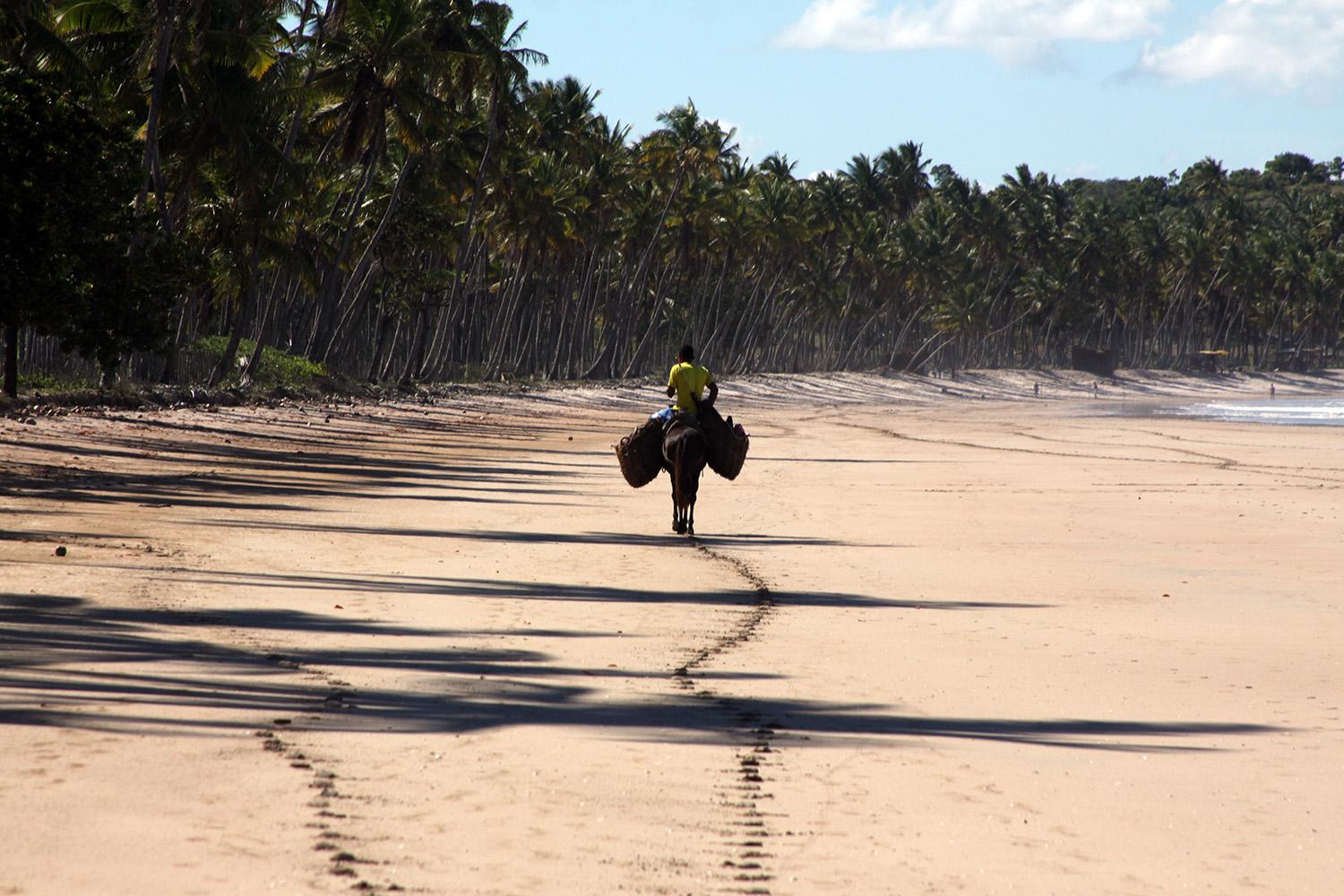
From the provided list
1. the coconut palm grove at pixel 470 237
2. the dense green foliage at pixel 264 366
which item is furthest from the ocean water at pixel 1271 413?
the dense green foliage at pixel 264 366

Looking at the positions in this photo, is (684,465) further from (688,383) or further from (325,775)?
(325,775)

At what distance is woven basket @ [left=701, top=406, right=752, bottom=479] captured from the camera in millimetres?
15523

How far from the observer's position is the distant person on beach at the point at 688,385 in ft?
49.6

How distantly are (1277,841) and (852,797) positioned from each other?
148 centimetres

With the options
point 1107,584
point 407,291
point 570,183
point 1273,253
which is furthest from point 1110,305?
point 1107,584

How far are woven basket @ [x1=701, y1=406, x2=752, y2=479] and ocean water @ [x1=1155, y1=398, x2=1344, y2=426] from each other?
133 ft

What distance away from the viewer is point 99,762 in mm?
5387

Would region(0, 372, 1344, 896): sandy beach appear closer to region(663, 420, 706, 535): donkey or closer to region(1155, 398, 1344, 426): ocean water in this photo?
region(663, 420, 706, 535): donkey

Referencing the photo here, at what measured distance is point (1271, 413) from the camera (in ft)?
208

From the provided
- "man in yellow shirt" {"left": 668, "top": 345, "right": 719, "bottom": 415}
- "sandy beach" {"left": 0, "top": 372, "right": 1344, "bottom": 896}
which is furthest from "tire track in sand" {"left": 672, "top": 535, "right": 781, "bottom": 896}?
"man in yellow shirt" {"left": 668, "top": 345, "right": 719, "bottom": 415}

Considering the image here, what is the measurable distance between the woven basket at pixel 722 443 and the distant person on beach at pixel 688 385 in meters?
0.13

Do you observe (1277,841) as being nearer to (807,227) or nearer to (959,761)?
(959,761)

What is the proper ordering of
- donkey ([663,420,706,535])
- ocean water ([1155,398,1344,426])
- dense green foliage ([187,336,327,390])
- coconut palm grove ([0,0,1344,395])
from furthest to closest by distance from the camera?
ocean water ([1155,398,1344,426])
dense green foliage ([187,336,327,390])
coconut palm grove ([0,0,1344,395])
donkey ([663,420,706,535])

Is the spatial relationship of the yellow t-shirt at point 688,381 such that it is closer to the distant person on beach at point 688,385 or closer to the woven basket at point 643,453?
the distant person on beach at point 688,385
